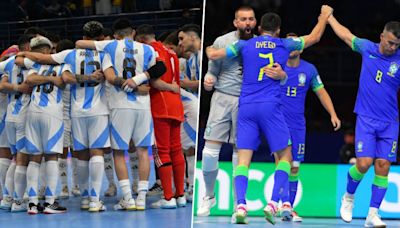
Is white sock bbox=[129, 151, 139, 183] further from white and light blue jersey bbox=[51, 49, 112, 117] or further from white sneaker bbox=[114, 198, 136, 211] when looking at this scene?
white and light blue jersey bbox=[51, 49, 112, 117]

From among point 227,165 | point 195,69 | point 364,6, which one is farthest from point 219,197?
point 364,6

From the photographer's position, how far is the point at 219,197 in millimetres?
5762

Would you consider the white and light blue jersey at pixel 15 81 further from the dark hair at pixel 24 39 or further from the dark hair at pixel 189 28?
the dark hair at pixel 189 28

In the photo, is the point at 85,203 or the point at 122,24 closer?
the point at 122,24

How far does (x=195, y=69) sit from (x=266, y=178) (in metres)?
1.70

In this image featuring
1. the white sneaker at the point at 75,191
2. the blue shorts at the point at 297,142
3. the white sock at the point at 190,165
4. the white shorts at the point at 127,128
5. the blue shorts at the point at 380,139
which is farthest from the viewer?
the blue shorts at the point at 297,142

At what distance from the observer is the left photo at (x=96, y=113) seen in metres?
4.70

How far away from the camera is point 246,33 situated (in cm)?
509

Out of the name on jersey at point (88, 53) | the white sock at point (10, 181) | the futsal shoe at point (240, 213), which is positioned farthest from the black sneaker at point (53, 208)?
the futsal shoe at point (240, 213)

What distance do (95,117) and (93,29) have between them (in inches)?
31.7

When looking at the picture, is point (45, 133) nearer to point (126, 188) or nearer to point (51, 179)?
point (51, 179)

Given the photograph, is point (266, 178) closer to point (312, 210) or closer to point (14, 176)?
point (312, 210)

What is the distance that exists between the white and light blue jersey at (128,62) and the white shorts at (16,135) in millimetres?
561

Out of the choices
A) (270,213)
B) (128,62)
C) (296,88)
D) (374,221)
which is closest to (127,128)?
(128,62)
